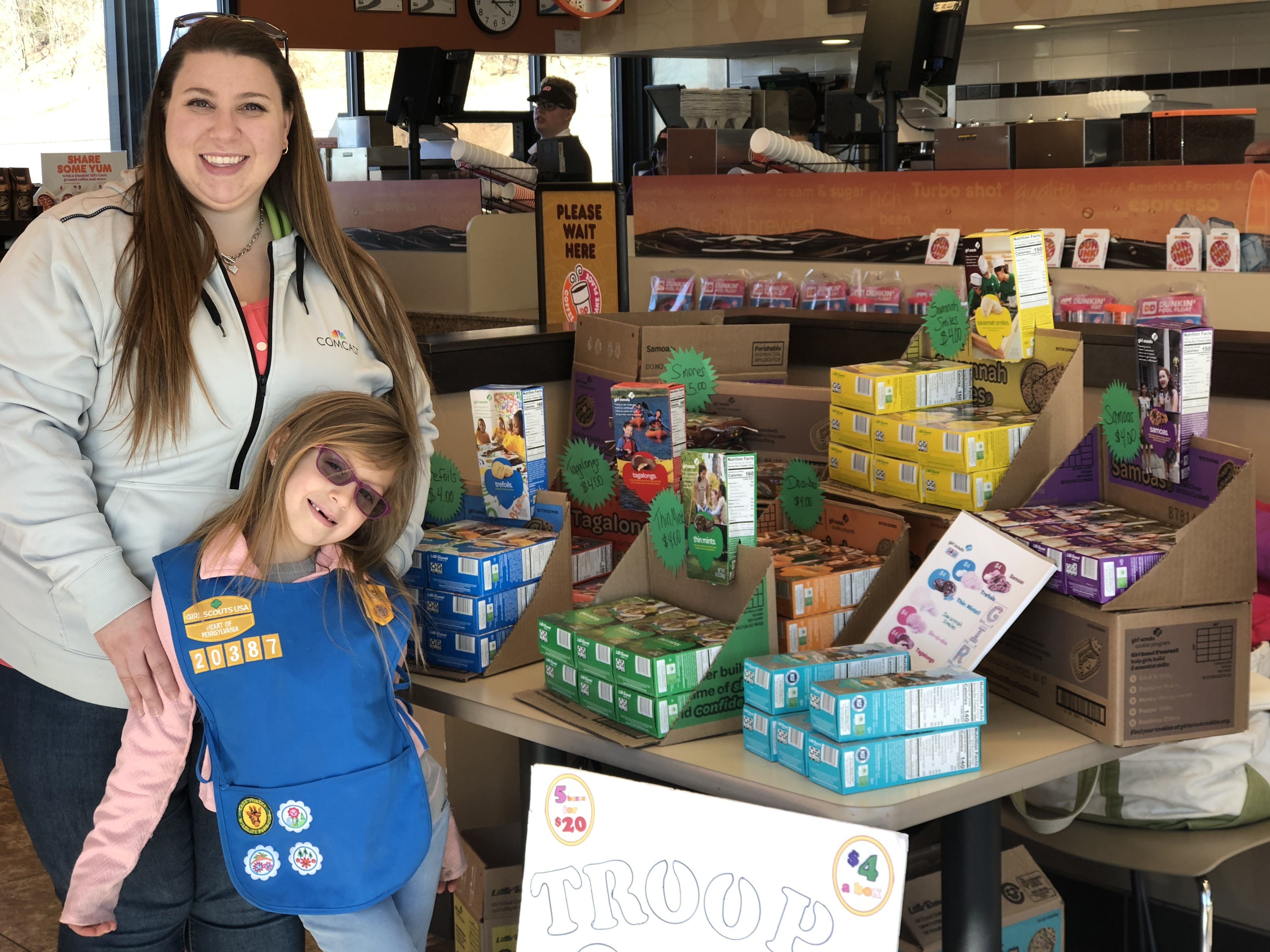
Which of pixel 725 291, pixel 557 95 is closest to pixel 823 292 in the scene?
pixel 725 291

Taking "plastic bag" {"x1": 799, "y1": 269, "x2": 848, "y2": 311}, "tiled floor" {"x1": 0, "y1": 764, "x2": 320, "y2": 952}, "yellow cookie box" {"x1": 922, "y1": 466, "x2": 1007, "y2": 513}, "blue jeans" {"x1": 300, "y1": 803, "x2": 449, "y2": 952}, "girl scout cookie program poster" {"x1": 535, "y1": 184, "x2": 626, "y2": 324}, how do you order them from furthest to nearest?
"plastic bag" {"x1": 799, "y1": 269, "x2": 848, "y2": 311} < "girl scout cookie program poster" {"x1": 535, "y1": 184, "x2": 626, "y2": 324} < "tiled floor" {"x1": 0, "y1": 764, "x2": 320, "y2": 952} < "yellow cookie box" {"x1": 922, "y1": 466, "x2": 1007, "y2": 513} < "blue jeans" {"x1": 300, "y1": 803, "x2": 449, "y2": 952}

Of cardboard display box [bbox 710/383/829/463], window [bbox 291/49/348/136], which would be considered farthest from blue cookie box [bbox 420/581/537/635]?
window [bbox 291/49/348/136]

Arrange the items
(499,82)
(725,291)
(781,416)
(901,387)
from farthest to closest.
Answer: (499,82)
(725,291)
(781,416)
(901,387)

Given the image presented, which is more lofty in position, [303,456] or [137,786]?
[303,456]

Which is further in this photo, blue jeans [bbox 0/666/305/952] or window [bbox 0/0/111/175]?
window [bbox 0/0/111/175]

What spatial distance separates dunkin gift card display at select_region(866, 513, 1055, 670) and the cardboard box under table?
0.21 ft

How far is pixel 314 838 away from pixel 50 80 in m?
7.20

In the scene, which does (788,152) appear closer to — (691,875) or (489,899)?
(489,899)

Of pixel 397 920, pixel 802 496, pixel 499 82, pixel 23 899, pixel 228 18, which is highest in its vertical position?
pixel 499 82

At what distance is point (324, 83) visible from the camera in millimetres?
8844

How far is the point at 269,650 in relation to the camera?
172cm

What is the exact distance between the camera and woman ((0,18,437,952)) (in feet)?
5.39

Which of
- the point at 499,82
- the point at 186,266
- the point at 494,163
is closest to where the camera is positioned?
the point at 186,266

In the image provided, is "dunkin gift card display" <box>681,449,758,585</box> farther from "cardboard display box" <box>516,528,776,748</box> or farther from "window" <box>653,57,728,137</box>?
"window" <box>653,57,728,137</box>
